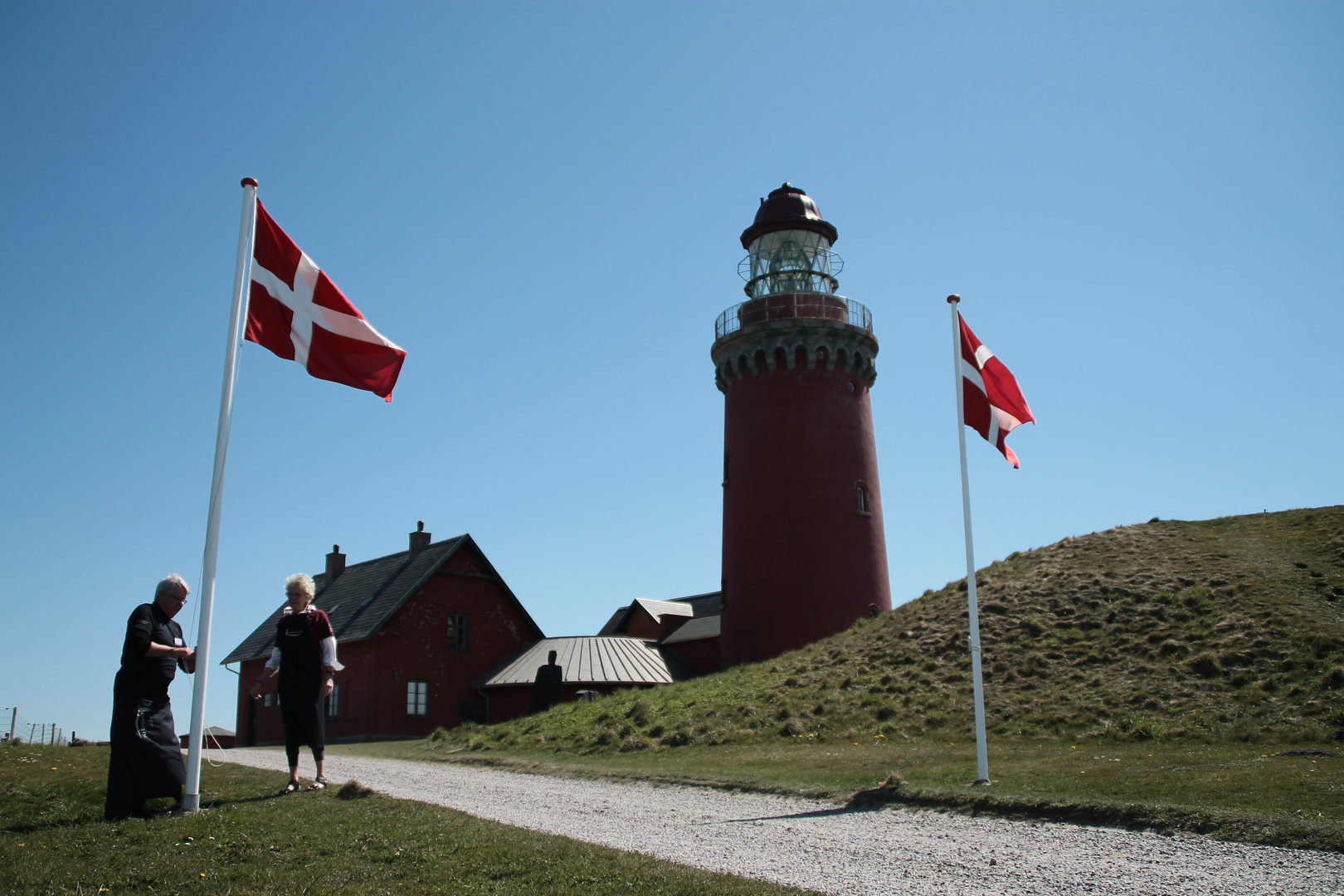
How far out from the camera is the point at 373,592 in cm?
3656

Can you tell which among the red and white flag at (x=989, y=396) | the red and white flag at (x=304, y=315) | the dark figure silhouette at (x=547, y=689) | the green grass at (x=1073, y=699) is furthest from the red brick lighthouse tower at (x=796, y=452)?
the red and white flag at (x=304, y=315)

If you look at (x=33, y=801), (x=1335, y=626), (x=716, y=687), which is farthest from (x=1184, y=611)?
(x=33, y=801)

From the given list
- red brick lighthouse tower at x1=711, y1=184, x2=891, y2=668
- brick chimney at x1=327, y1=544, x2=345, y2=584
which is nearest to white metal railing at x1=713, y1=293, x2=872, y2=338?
red brick lighthouse tower at x1=711, y1=184, x2=891, y2=668

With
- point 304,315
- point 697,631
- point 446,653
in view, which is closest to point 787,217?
point 697,631

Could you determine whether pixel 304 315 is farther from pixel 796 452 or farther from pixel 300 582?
pixel 796 452

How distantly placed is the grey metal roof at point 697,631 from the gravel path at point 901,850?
81.9 ft

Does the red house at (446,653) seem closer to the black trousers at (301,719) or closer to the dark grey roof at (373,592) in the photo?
the dark grey roof at (373,592)

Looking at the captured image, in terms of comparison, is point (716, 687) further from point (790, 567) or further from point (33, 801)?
point (33, 801)

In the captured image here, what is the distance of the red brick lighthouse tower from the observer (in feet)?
97.2

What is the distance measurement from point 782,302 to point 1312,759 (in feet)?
75.3

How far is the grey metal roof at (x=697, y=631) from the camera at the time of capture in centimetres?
3622

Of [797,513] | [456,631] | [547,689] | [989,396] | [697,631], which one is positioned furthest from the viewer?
[697,631]

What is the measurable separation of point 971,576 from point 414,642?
25.9m

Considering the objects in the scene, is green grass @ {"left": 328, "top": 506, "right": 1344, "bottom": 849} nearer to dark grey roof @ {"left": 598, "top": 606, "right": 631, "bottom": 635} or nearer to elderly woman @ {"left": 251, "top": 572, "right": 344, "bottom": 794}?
elderly woman @ {"left": 251, "top": 572, "right": 344, "bottom": 794}
